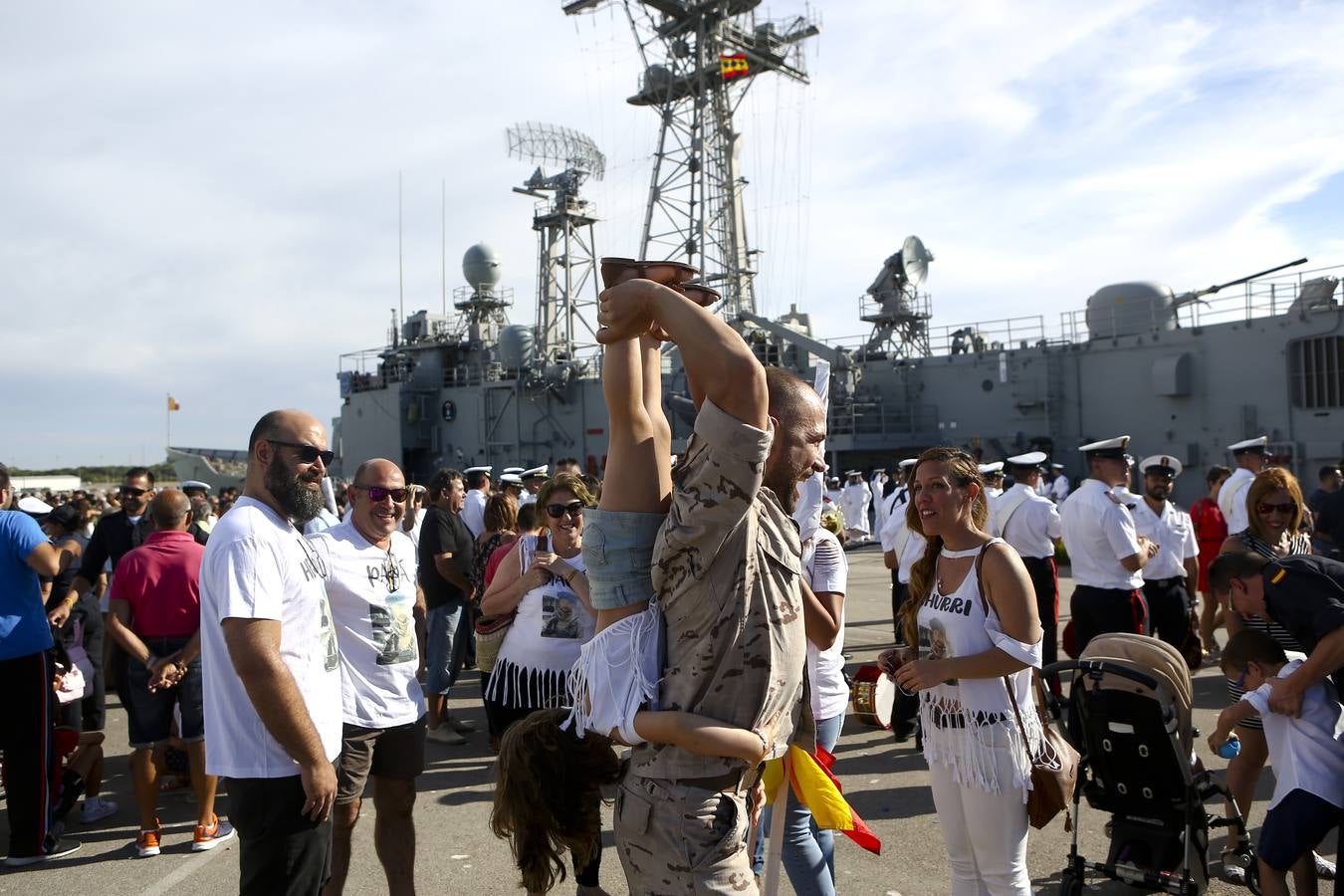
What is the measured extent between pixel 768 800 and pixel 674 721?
2.20ft

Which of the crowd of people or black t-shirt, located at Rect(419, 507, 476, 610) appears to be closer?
the crowd of people

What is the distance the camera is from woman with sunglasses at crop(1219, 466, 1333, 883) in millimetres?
3973

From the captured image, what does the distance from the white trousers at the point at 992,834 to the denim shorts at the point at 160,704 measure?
4.07 meters

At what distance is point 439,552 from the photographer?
24.3ft

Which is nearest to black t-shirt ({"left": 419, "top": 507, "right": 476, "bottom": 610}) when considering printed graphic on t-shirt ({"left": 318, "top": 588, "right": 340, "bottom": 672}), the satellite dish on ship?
printed graphic on t-shirt ({"left": 318, "top": 588, "right": 340, "bottom": 672})

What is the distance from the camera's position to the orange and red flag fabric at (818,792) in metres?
2.09

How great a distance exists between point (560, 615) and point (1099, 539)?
4127mm

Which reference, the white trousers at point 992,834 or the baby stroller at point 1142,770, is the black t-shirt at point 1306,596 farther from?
the white trousers at point 992,834

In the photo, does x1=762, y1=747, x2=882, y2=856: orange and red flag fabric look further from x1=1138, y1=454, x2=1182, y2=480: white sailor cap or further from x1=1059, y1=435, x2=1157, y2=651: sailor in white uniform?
x1=1138, y1=454, x2=1182, y2=480: white sailor cap

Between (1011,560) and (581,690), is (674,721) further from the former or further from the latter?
(1011,560)

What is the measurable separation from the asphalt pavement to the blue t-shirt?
46.0 inches

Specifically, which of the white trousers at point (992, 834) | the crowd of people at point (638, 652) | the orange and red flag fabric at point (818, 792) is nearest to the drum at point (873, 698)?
the crowd of people at point (638, 652)

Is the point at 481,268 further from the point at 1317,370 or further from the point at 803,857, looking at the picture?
the point at 803,857

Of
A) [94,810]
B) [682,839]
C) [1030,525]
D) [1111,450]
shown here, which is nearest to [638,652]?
[682,839]
